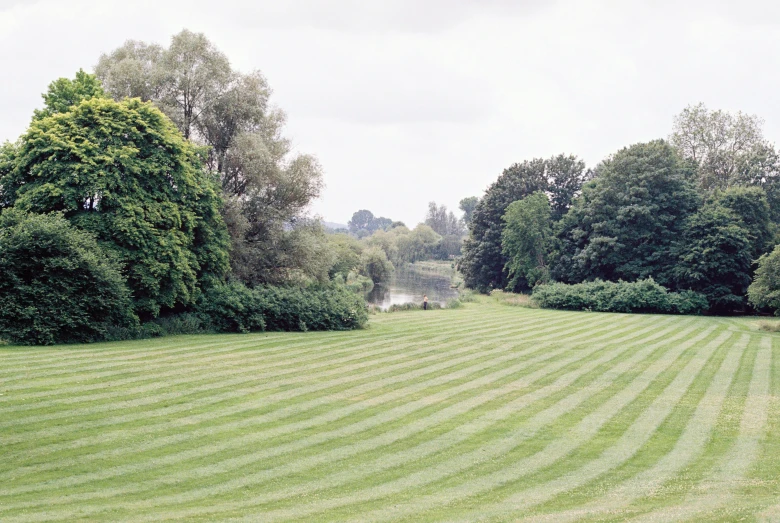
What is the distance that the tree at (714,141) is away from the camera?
57469mm

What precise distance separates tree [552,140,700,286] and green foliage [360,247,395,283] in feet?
85.9

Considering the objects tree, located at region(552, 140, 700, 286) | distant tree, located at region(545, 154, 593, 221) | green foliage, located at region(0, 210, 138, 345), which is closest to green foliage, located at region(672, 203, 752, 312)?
tree, located at region(552, 140, 700, 286)

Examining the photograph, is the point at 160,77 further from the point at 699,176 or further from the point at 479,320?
the point at 699,176

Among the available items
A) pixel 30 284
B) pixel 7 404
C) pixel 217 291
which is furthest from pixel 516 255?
pixel 7 404

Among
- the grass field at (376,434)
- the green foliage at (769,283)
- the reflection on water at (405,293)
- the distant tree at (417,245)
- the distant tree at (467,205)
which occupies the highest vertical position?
the distant tree at (467,205)

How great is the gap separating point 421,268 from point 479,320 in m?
86.9

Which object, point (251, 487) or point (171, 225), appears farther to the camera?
point (171, 225)

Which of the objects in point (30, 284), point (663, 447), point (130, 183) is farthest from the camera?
point (130, 183)

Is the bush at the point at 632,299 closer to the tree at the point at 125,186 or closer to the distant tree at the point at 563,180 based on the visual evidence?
the distant tree at the point at 563,180

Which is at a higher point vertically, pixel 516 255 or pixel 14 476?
pixel 516 255

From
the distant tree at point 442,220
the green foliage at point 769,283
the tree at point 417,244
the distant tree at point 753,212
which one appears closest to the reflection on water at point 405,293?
the distant tree at point 753,212

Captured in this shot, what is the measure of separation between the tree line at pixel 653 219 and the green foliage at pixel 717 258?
0.08 m

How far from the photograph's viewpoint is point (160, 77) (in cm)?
3064

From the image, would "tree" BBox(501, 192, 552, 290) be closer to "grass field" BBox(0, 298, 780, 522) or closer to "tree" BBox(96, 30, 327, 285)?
"tree" BBox(96, 30, 327, 285)
